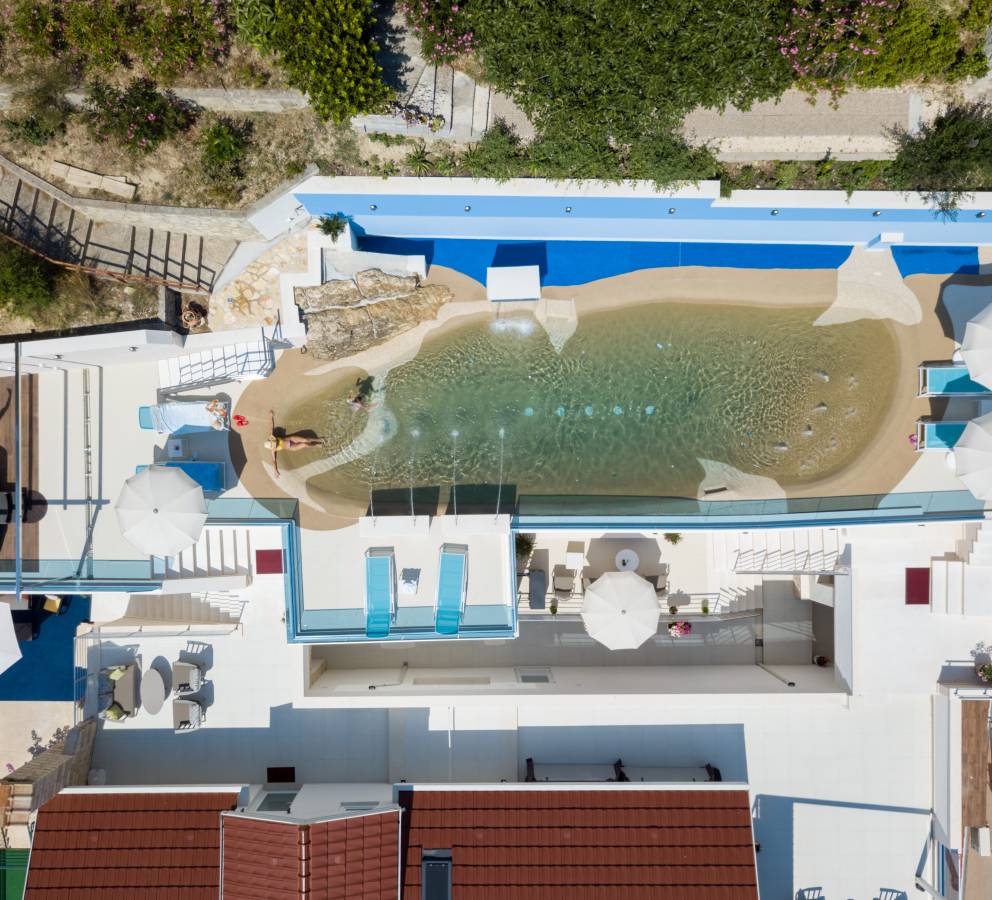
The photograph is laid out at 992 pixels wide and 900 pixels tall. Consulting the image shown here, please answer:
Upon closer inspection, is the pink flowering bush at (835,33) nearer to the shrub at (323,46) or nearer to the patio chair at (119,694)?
the shrub at (323,46)

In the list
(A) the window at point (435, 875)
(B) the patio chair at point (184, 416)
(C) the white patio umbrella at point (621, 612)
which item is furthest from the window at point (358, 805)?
(B) the patio chair at point (184, 416)

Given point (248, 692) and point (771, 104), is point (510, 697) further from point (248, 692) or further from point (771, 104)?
point (771, 104)

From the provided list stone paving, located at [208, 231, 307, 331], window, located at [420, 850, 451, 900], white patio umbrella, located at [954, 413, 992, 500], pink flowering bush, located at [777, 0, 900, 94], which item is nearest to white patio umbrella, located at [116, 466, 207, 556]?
stone paving, located at [208, 231, 307, 331]

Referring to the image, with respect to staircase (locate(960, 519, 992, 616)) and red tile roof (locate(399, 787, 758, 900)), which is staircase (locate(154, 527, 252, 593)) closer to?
red tile roof (locate(399, 787, 758, 900))

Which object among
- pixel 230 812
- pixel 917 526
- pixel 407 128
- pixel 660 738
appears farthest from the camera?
pixel 660 738

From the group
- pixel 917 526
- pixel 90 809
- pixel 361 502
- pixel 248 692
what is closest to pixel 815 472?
pixel 917 526
